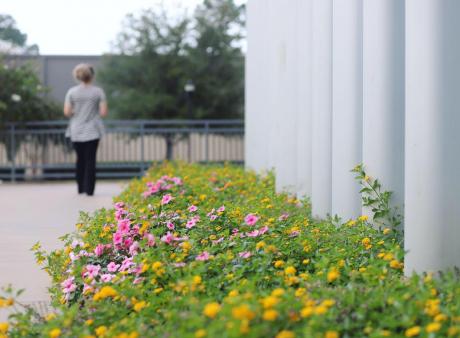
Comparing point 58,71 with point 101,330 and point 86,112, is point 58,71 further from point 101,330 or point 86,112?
point 101,330

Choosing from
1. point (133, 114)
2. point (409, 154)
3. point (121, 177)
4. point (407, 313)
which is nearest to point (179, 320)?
point (407, 313)

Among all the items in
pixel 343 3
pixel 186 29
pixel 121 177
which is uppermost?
pixel 186 29

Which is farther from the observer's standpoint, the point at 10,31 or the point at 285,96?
the point at 10,31

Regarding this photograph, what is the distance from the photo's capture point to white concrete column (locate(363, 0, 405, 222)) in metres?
5.23

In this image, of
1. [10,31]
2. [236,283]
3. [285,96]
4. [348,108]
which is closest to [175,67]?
[10,31]

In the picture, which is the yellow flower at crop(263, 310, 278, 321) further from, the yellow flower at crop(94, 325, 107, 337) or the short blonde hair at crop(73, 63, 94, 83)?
the short blonde hair at crop(73, 63, 94, 83)

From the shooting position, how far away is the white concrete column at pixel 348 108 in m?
6.03

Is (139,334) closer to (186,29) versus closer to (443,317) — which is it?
(443,317)

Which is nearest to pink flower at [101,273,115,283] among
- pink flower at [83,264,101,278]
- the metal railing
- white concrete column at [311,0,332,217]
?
pink flower at [83,264,101,278]

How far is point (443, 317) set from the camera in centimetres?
288

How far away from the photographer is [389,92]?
5.24m

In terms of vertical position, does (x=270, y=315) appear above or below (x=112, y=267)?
above

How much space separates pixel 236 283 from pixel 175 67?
837 inches

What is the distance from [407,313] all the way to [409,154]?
1.42 m
